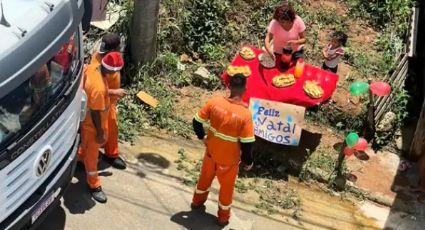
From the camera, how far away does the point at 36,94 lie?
17.2 feet

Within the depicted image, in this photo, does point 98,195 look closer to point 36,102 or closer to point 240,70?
point 36,102

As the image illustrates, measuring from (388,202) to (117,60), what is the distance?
3591 mm

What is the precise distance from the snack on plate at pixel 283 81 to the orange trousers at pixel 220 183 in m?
1.53

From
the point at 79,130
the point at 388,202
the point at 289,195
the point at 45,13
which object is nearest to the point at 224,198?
the point at 289,195

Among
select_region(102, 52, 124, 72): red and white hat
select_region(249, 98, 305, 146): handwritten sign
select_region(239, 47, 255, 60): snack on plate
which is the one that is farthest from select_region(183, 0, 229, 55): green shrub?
select_region(102, 52, 124, 72): red and white hat

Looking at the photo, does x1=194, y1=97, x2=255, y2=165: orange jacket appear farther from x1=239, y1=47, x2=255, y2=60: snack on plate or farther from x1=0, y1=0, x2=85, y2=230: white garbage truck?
x1=239, y1=47, x2=255, y2=60: snack on plate

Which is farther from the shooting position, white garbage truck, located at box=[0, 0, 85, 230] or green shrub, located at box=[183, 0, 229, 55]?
green shrub, located at box=[183, 0, 229, 55]

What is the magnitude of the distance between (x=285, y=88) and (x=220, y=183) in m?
1.69

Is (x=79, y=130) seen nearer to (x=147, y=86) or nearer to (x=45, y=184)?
(x=45, y=184)

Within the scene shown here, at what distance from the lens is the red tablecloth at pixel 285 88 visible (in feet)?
24.6

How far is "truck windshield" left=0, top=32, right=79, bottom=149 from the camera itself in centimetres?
493

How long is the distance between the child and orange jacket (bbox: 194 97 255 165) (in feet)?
7.70

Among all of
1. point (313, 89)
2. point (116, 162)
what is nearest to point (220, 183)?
point (116, 162)

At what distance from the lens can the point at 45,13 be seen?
17.2 feet
